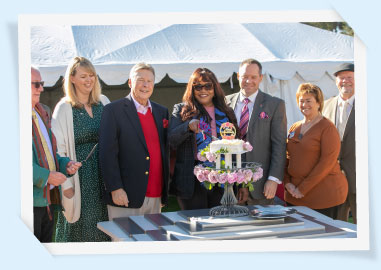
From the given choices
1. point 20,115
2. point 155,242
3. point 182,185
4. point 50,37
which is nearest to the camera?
point 155,242

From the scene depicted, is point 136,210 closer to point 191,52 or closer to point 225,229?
point 225,229

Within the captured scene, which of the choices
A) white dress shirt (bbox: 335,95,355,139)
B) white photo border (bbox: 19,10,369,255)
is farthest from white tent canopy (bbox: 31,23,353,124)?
white photo border (bbox: 19,10,369,255)

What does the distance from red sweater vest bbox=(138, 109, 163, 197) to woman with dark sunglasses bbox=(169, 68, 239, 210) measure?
140 mm

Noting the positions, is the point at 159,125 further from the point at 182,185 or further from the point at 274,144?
the point at 274,144

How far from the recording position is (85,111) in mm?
4016

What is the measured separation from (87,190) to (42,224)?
1.38 feet

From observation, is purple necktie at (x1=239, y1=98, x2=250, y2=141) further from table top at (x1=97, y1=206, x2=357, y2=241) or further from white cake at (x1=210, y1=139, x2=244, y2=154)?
table top at (x1=97, y1=206, x2=357, y2=241)

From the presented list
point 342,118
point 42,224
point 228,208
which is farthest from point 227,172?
point 342,118

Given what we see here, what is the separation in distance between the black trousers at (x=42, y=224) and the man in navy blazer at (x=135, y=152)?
45 cm

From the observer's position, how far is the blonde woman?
394cm

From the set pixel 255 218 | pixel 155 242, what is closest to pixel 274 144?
pixel 255 218

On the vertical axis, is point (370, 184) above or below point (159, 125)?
below

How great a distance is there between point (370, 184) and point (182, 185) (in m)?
1.37

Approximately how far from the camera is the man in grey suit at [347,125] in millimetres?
4438
